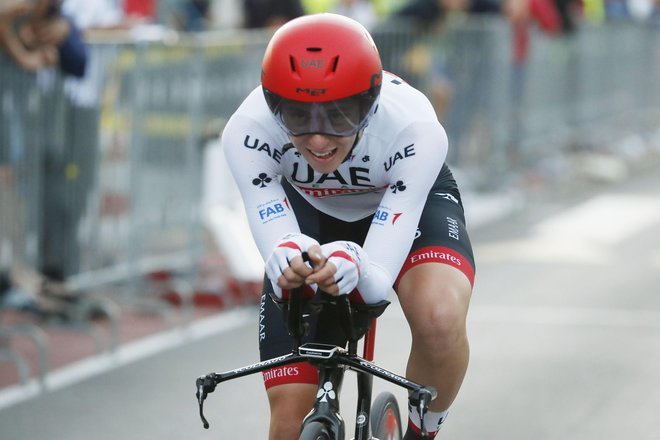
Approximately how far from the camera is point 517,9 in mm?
15148

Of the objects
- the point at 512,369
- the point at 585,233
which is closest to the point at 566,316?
the point at 512,369

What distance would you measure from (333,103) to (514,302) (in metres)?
6.29

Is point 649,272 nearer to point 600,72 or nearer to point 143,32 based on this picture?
point 143,32

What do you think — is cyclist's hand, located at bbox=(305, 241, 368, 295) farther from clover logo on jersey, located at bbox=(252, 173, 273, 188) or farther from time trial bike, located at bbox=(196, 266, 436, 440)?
clover logo on jersey, located at bbox=(252, 173, 273, 188)

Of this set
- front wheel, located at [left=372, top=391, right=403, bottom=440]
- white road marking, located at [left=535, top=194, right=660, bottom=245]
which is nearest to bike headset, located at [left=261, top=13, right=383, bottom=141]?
front wheel, located at [left=372, top=391, right=403, bottom=440]

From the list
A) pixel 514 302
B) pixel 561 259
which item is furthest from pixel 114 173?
pixel 561 259

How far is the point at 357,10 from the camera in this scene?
14.2 m

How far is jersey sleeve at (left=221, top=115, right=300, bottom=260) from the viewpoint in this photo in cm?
454

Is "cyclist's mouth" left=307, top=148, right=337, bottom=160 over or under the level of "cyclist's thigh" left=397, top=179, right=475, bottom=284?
over

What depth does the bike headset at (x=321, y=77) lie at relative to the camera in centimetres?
418

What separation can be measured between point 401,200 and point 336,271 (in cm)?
59

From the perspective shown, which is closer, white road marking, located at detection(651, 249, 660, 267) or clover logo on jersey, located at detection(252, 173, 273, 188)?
clover logo on jersey, located at detection(252, 173, 273, 188)

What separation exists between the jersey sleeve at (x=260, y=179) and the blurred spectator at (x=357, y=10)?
29.6 feet

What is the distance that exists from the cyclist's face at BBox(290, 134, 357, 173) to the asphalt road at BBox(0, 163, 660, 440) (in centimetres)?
275
